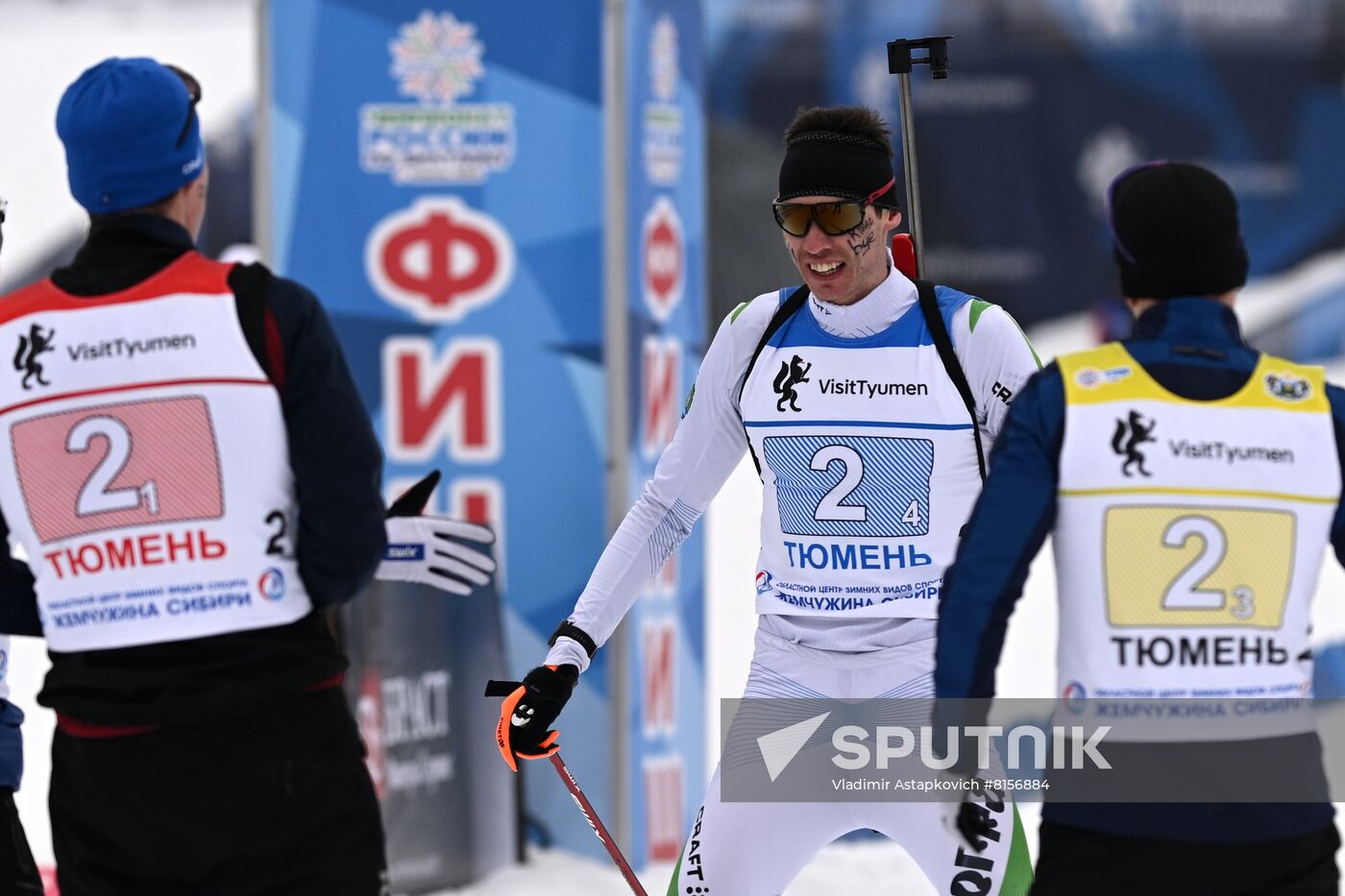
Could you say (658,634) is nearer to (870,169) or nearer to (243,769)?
(870,169)

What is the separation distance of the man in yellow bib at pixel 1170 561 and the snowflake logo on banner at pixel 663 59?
390 cm

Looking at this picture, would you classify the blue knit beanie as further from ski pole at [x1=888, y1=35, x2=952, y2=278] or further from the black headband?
ski pole at [x1=888, y1=35, x2=952, y2=278]

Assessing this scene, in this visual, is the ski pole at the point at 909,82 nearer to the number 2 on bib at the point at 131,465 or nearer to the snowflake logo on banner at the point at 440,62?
the number 2 on bib at the point at 131,465

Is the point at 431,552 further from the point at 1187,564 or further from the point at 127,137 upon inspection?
the point at 1187,564

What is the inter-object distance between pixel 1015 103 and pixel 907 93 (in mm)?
9128

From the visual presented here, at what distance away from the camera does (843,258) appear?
151 inches

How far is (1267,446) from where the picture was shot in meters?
2.60

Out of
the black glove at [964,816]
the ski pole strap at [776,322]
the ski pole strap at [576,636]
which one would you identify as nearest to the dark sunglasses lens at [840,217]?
the ski pole strap at [776,322]

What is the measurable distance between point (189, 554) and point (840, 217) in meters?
1.65

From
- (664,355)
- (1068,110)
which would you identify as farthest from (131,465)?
(1068,110)

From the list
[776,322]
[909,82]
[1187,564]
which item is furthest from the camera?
[909,82]

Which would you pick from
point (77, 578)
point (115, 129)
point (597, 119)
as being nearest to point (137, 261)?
point (115, 129)

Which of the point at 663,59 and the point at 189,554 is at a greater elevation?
the point at 663,59

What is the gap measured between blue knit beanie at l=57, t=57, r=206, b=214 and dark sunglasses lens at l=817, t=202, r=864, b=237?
4.73ft
